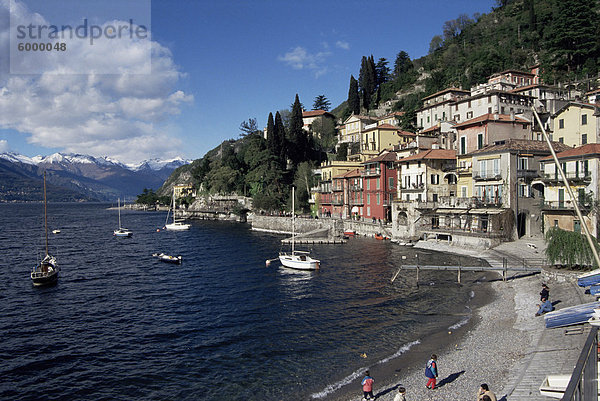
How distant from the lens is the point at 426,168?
199 ft

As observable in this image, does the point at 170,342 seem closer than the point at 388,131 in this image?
Yes

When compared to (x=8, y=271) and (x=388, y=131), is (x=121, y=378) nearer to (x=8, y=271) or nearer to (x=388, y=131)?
(x=8, y=271)

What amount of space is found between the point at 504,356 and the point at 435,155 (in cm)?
4477

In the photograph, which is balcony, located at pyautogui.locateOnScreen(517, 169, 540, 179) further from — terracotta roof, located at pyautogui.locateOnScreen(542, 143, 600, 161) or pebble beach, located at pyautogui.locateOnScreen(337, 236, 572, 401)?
pebble beach, located at pyautogui.locateOnScreen(337, 236, 572, 401)

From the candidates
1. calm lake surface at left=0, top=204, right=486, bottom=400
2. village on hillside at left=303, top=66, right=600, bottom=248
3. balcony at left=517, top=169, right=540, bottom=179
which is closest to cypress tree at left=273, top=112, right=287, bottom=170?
village on hillside at left=303, top=66, right=600, bottom=248

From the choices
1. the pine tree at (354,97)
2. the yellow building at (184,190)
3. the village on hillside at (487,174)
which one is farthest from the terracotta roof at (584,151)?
the yellow building at (184,190)

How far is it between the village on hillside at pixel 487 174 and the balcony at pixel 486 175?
14 cm

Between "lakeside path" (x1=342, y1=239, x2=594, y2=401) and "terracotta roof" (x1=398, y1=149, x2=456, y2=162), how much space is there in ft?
110

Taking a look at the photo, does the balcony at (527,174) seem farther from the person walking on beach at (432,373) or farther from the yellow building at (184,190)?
the yellow building at (184,190)

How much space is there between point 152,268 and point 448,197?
42675mm

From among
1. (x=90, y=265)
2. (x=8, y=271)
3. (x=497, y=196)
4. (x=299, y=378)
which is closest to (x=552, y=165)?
(x=497, y=196)

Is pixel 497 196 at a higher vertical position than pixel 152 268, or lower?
higher

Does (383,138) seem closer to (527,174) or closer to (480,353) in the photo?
(527,174)

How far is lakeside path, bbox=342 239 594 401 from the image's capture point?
53.7 ft
